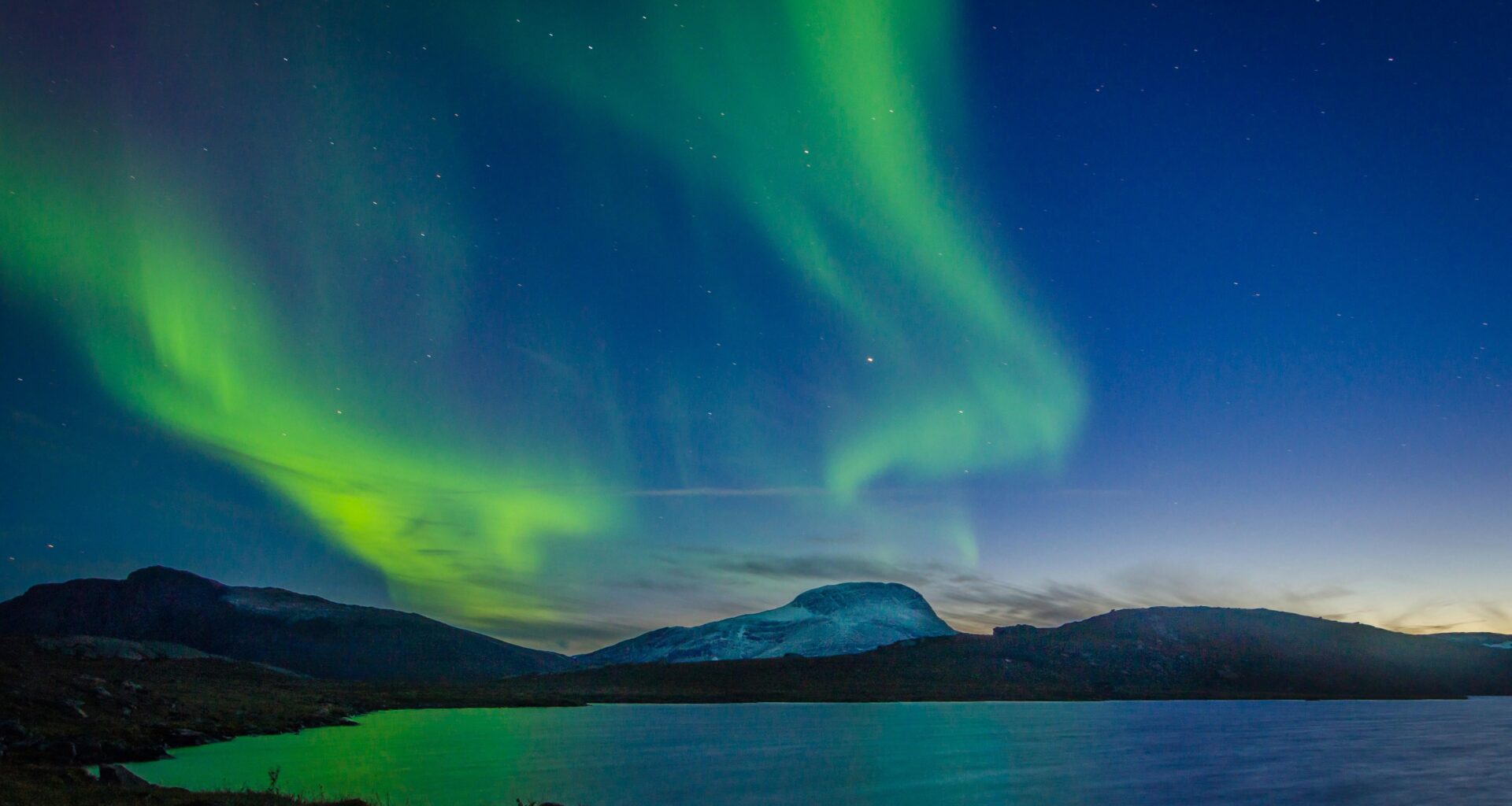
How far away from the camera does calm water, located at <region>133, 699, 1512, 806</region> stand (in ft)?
122

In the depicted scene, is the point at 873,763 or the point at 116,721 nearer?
the point at 873,763

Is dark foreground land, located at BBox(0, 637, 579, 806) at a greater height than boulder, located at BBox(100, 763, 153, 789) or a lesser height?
greater

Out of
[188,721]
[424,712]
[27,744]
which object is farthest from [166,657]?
[27,744]

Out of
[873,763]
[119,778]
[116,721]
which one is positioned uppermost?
[116,721]

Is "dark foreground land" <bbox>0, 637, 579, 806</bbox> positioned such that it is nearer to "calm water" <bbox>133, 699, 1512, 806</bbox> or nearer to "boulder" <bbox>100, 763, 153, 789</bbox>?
"boulder" <bbox>100, 763, 153, 789</bbox>

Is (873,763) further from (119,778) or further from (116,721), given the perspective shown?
(116,721)

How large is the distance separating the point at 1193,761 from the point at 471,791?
3958 cm

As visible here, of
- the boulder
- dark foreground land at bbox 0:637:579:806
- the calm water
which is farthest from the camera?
the calm water

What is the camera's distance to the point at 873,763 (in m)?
49.3

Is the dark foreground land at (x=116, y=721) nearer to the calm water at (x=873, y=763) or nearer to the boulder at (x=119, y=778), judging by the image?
the boulder at (x=119, y=778)

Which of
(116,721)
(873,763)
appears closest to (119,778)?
(116,721)

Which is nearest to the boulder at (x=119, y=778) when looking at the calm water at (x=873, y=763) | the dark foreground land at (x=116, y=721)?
the dark foreground land at (x=116, y=721)

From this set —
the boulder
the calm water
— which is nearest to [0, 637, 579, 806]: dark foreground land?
the boulder

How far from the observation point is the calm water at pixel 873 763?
122 feet
